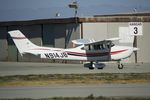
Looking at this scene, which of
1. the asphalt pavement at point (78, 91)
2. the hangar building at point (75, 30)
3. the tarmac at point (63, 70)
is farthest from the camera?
the hangar building at point (75, 30)

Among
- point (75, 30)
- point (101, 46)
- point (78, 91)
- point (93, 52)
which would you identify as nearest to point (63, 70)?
point (93, 52)

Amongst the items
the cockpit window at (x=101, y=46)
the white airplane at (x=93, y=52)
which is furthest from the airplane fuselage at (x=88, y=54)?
the cockpit window at (x=101, y=46)

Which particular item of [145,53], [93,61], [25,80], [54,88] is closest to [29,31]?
[145,53]

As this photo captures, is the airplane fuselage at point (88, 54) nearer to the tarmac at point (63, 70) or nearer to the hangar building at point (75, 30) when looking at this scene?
the tarmac at point (63, 70)

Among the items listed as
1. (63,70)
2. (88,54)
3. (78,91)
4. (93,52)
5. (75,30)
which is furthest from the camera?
(75,30)

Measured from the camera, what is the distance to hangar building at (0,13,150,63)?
4422cm

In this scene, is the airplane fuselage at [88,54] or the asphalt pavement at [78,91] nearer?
the asphalt pavement at [78,91]

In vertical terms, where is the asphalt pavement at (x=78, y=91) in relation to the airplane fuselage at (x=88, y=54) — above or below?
below

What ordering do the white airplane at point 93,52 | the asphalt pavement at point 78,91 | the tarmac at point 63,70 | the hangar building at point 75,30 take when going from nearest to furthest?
the asphalt pavement at point 78,91, the tarmac at point 63,70, the white airplane at point 93,52, the hangar building at point 75,30

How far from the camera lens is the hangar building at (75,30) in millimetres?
44219

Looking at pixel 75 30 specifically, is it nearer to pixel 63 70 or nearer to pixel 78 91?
pixel 63 70

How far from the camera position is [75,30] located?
44.7 metres

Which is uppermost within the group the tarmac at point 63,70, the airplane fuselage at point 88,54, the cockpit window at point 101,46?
the cockpit window at point 101,46

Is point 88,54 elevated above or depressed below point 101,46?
below
